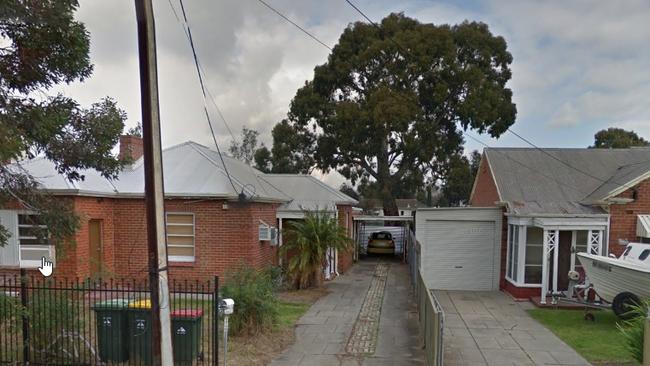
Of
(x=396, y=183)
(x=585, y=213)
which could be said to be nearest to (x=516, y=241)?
(x=585, y=213)

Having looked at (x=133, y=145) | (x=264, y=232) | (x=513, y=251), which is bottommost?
(x=513, y=251)

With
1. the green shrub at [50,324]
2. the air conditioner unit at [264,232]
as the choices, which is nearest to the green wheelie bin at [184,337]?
the green shrub at [50,324]

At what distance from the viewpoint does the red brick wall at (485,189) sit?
17.5m

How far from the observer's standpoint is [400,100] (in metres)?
26.7

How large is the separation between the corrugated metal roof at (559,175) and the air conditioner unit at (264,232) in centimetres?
799

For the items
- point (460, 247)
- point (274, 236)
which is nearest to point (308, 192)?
point (274, 236)

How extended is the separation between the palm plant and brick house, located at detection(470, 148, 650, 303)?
5624mm

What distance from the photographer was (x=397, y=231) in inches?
1261

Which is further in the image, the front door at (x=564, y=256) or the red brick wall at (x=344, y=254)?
the red brick wall at (x=344, y=254)

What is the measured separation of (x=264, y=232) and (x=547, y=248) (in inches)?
341

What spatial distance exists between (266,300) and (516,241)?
949cm

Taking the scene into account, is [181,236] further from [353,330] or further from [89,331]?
[89,331]

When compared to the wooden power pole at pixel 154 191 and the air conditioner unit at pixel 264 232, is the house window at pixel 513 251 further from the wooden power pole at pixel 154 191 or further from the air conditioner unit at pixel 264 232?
the wooden power pole at pixel 154 191

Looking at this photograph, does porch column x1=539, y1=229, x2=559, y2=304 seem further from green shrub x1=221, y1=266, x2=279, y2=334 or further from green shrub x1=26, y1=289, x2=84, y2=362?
green shrub x1=26, y1=289, x2=84, y2=362
